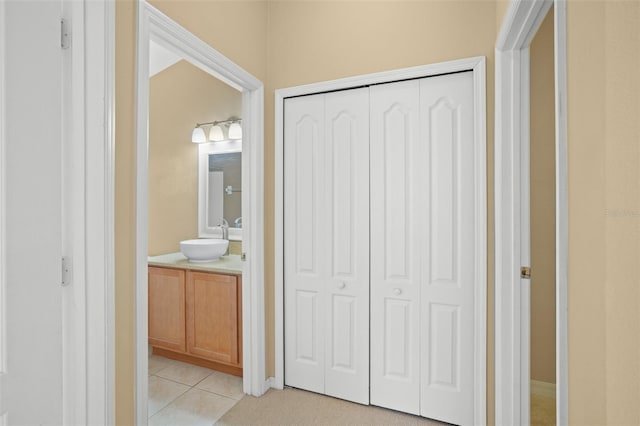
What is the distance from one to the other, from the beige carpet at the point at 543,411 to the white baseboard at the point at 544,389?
0.03 m

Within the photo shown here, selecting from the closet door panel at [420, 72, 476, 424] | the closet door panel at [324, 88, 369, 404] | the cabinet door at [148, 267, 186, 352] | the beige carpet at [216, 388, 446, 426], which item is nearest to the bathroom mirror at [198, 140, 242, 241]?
the cabinet door at [148, 267, 186, 352]

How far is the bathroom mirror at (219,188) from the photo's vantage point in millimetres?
3219

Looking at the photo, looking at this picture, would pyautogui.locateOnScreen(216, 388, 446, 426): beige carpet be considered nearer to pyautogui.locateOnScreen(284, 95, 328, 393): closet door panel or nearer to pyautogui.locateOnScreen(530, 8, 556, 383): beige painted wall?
pyautogui.locateOnScreen(284, 95, 328, 393): closet door panel

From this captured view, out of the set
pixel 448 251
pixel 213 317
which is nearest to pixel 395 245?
pixel 448 251

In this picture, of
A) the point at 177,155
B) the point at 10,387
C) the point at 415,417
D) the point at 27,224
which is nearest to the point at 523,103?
the point at 415,417

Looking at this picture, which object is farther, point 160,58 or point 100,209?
point 160,58

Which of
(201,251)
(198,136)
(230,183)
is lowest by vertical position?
(201,251)

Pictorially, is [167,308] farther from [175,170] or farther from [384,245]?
[384,245]

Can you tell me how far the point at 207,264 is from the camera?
2678 mm

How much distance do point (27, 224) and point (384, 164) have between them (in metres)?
1.71

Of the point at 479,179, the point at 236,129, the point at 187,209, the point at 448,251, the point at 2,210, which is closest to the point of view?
the point at 2,210

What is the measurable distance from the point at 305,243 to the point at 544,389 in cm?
194

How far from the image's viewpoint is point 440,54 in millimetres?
1947
